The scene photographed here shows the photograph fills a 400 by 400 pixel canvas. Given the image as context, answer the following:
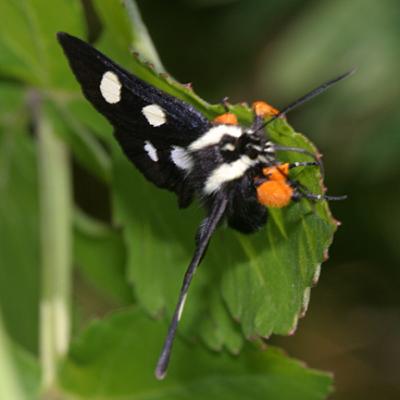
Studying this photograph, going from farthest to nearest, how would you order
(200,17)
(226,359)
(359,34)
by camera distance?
(200,17), (359,34), (226,359)

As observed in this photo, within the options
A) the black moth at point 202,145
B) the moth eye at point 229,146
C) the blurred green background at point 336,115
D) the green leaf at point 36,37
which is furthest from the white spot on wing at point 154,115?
the blurred green background at point 336,115

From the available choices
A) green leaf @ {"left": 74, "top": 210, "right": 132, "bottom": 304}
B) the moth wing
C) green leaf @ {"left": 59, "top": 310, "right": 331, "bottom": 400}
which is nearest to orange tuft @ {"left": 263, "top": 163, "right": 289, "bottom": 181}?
the moth wing

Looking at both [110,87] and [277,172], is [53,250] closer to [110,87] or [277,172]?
[110,87]

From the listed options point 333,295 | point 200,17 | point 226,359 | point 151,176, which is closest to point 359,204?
point 333,295

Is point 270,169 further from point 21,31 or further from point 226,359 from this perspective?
point 21,31

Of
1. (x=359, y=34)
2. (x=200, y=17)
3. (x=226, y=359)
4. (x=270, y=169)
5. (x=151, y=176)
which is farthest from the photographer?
(x=200, y=17)

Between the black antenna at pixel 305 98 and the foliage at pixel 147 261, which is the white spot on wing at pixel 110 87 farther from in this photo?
the black antenna at pixel 305 98

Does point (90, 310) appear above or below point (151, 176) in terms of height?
above
